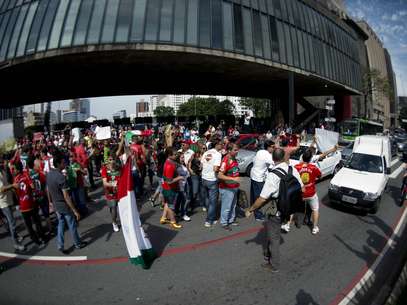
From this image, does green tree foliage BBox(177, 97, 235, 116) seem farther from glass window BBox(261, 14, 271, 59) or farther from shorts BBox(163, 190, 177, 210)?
shorts BBox(163, 190, 177, 210)

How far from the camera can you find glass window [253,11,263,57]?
23922mm

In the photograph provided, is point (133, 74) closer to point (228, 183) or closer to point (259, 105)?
point (228, 183)

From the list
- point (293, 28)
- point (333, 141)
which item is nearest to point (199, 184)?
point (333, 141)

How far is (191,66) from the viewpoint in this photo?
25.2 meters

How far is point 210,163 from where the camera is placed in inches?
264

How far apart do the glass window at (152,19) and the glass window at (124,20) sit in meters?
1.33

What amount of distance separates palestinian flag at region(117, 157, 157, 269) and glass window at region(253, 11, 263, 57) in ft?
71.0

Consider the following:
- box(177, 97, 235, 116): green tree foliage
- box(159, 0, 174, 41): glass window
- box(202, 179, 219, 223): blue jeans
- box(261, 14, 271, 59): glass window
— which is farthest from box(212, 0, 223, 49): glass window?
box(177, 97, 235, 116): green tree foliage

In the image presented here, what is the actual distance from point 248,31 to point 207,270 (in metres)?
22.7

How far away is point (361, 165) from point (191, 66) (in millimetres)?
19213

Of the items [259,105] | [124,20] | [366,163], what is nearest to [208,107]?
[259,105]

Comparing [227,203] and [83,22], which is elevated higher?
[83,22]

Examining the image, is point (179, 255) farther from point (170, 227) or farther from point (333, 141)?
point (333, 141)

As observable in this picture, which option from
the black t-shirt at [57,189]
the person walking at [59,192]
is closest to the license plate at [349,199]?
the person walking at [59,192]
